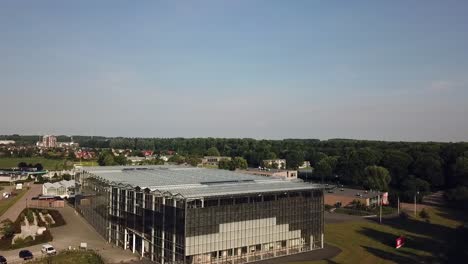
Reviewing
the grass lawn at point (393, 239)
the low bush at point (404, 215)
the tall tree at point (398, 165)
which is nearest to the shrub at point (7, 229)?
the grass lawn at point (393, 239)

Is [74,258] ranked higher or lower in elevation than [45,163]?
lower

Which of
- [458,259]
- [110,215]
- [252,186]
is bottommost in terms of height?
[458,259]

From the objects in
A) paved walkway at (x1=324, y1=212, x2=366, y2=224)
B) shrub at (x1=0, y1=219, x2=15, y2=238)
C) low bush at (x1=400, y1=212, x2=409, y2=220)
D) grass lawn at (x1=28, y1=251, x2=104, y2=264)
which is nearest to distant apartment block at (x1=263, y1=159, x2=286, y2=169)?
low bush at (x1=400, y1=212, x2=409, y2=220)

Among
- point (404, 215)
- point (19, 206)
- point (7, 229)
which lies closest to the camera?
point (7, 229)

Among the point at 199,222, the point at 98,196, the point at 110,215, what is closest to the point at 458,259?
the point at 199,222

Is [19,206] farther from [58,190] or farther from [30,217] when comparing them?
[30,217]

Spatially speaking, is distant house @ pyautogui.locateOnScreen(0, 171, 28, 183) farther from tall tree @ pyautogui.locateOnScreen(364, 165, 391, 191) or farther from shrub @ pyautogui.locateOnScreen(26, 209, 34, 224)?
tall tree @ pyautogui.locateOnScreen(364, 165, 391, 191)

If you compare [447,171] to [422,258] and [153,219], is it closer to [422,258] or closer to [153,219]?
[422,258]

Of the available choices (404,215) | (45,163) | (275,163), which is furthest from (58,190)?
(45,163)
